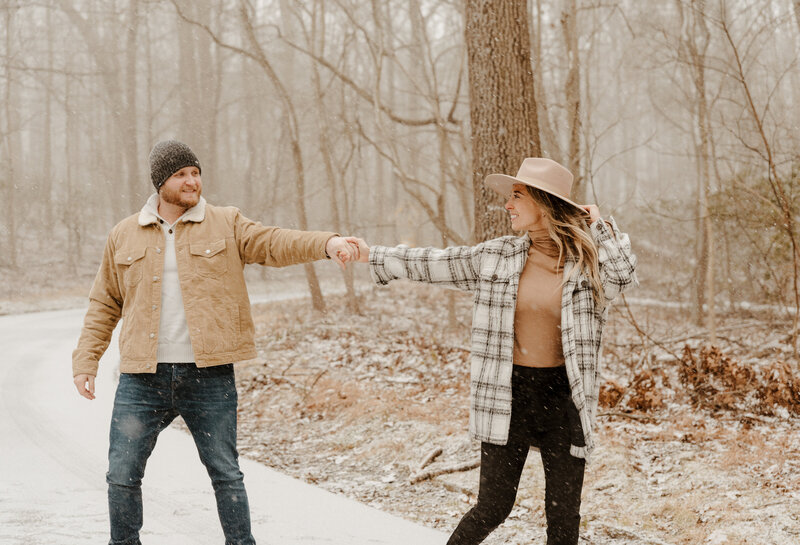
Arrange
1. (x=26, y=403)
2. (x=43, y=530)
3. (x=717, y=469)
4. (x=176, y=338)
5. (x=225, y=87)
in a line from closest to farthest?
(x=176, y=338) → (x=43, y=530) → (x=717, y=469) → (x=26, y=403) → (x=225, y=87)

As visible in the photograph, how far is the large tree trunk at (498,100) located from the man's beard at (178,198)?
3.52 meters

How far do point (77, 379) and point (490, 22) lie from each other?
16.4ft

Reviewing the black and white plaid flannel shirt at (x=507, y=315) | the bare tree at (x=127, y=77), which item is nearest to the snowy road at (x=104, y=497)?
the black and white plaid flannel shirt at (x=507, y=315)

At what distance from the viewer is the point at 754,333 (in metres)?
13.0

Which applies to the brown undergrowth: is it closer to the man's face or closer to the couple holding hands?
the couple holding hands

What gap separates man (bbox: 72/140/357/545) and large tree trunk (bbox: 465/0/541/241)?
326 cm

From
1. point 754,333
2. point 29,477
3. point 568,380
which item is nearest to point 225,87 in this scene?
point 754,333

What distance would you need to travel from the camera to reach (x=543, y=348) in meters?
3.30

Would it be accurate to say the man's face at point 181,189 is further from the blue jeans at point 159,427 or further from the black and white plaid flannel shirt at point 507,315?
the black and white plaid flannel shirt at point 507,315

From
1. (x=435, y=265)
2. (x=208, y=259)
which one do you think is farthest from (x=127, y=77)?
(x=435, y=265)

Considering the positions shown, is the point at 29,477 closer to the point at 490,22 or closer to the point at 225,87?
the point at 490,22

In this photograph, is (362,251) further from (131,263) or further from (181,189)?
(131,263)

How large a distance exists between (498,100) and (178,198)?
3.94m

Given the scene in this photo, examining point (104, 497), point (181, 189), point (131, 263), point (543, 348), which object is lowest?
point (104, 497)
